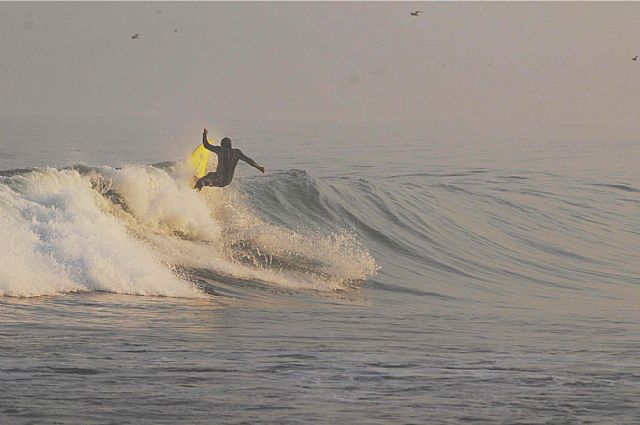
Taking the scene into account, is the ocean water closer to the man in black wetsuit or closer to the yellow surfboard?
the yellow surfboard

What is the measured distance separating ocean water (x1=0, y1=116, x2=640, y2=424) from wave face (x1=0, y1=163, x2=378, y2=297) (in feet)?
0.13

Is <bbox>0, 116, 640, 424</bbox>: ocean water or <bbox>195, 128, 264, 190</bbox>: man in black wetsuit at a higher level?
<bbox>195, 128, 264, 190</bbox>: man in black wetsuit

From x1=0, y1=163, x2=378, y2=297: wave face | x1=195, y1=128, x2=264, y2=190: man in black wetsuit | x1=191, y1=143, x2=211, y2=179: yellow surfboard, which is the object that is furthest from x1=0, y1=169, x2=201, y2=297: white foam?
x1=191, y1=143, x2=211, y2=179: yellow surfboard

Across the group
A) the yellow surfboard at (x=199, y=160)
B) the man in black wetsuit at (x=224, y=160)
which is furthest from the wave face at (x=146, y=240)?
the man in black wetsuit at (x=224, y=160)

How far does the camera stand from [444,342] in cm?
996

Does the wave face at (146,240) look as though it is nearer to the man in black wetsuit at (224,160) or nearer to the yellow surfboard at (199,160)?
the yellow surfboard at (199,160)

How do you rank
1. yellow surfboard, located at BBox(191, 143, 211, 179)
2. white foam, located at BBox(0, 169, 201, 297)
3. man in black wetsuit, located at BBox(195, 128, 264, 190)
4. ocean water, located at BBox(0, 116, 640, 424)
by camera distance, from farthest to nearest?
yellow surfboard, located at BBox(191, 143, 211, 179) < man in black wetsuit, located at BBox(195, 128, 264, 190) < white foam, located at BBox(0, 169, 201, 297) < ocean water, located at BBox(0, 116, 640, 424)

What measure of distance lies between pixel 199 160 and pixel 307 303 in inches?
279

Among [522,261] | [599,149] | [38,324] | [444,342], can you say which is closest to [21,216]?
[38,324]

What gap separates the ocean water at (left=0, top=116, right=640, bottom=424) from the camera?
702cm

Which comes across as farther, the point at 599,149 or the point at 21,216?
the point at 599,149

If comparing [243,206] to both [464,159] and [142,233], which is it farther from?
[464,159]

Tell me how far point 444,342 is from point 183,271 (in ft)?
17.7

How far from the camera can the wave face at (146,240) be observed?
1240cm
